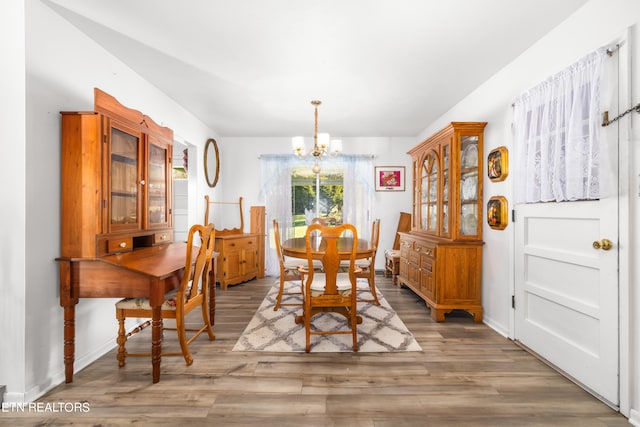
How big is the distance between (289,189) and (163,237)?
276 cm

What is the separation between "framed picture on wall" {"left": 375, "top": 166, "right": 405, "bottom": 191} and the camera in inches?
208

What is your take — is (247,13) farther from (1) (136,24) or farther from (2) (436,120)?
(2) (436,120)

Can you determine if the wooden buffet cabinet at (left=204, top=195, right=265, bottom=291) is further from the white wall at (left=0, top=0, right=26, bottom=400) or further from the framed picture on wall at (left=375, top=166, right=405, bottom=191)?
the white wall at (left=0, top=0, right=26, bottom=400)

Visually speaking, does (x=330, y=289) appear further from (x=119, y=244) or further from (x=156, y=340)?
(x=119, y=244)

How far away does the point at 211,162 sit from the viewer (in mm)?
4770

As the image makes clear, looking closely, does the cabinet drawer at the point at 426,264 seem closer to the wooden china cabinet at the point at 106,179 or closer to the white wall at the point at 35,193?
the wooden china cabinet at the point at 106,179

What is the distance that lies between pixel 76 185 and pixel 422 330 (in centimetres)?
306

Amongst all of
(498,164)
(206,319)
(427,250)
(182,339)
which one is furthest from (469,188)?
(182,339)

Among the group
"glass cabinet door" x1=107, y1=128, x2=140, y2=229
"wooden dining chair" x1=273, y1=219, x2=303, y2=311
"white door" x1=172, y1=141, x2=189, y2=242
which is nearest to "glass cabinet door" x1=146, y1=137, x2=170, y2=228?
"glass cabinet door" x1=107, y1=128, x2=140, y2=229

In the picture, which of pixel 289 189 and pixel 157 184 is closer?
pixel 157 184

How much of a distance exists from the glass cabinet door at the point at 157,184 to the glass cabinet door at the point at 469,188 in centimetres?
297

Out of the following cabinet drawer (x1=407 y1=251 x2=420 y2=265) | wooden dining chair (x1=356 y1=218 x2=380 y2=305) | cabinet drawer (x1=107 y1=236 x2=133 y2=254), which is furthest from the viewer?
cabinet drawer (x1=407 y1=251 x2=420 y2=265)

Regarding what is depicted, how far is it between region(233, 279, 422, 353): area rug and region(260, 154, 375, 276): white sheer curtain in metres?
1.94

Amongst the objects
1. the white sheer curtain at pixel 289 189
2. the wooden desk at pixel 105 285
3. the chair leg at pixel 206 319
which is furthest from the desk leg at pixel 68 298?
the white sheer curtain at pixel 289 189
